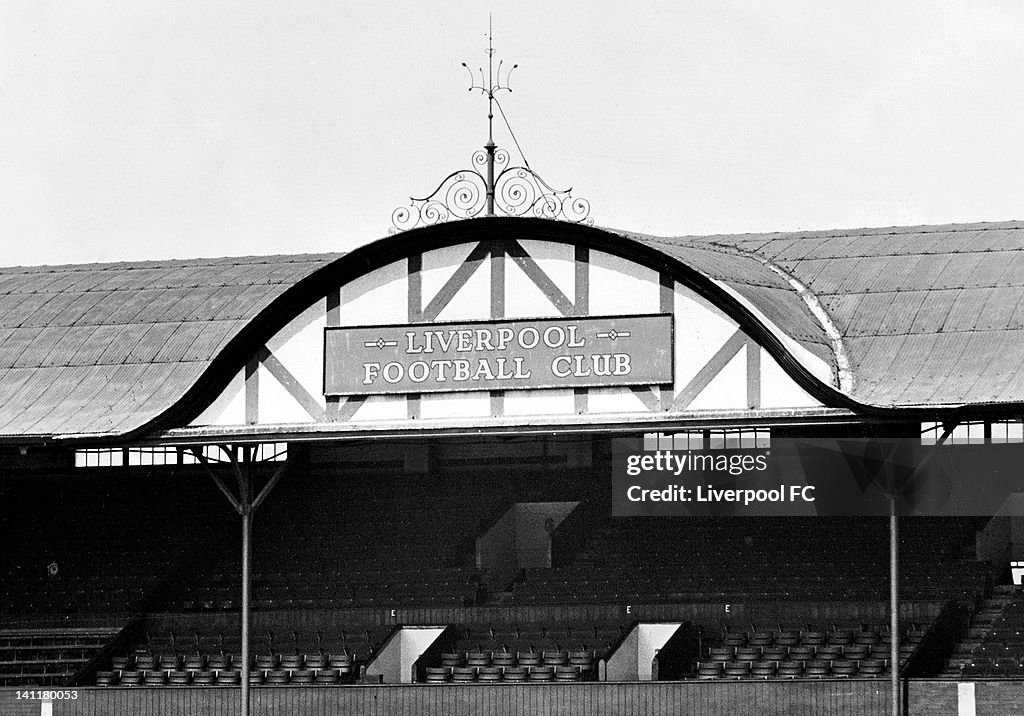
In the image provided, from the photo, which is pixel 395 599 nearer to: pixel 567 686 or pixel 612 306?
pixel 567 686

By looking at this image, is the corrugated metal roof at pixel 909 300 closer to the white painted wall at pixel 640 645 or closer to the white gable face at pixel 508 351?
the white gable face at pixel 508 351

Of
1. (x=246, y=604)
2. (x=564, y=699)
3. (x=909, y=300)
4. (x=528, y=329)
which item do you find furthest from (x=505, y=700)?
(x=909, y=300)

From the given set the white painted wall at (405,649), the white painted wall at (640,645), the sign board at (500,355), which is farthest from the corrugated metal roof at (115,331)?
the white painted wall at (640,645)

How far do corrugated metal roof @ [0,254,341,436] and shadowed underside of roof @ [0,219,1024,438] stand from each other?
37 millimetres

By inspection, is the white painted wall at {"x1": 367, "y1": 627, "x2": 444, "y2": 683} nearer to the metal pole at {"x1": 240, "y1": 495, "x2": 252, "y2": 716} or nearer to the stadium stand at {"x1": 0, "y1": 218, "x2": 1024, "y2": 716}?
the stadium stand at {"x1": 0, "y1": 218, "x2": 1024, "y2": 716}

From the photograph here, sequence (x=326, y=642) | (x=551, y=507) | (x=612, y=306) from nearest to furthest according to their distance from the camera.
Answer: (x=612, y=306)
(x=326, y=642)
(x=551, y=507)

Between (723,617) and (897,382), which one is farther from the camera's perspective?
(723,617)

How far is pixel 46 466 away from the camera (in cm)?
4159

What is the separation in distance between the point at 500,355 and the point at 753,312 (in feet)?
12.1

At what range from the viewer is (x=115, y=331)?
119ft

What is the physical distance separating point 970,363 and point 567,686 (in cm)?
756

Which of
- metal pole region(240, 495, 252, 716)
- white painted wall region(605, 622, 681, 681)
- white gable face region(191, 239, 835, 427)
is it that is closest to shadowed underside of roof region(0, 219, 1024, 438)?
white gable face region(191, 239, 835, 427)

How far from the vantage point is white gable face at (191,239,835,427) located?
95.3 ft

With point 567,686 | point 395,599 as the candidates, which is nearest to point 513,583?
point 395,599
